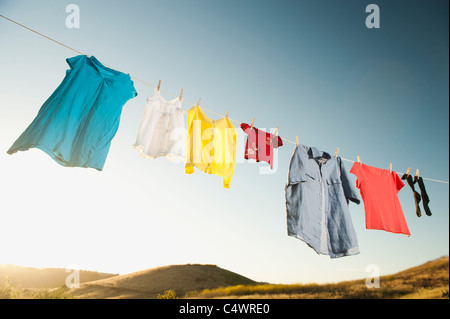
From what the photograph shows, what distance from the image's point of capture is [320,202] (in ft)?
13.6

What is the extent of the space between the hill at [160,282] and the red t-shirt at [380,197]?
31320 mm

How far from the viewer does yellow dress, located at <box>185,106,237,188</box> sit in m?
3.69

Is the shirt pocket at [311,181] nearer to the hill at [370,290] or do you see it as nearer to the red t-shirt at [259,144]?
the red t-shirt at [259,144]

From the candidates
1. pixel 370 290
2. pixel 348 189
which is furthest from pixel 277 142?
pixel 370 290

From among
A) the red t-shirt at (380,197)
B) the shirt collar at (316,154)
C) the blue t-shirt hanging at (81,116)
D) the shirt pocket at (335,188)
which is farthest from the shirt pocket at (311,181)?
the blue t-shirt hanging at (81,116)

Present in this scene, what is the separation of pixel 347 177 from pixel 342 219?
2.65ft

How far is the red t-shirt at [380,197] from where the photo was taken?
4453 mm

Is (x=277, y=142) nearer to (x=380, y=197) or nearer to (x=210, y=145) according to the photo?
(x=210, y=145)

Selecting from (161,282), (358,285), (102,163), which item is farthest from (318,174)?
(161,282)

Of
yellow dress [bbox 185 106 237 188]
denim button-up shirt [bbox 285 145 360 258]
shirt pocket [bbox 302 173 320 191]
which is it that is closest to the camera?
yellow dress [bbox 185 106 237 188]

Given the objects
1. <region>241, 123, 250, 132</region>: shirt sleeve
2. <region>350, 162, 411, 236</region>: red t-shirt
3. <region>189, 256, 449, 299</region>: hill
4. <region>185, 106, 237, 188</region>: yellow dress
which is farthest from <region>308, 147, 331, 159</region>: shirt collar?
<region>189, 256, 449, 299</region>: hill

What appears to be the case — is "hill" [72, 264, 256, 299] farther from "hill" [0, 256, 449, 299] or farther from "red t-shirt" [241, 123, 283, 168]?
"red t-shirt" [241, 123, 283, 168]

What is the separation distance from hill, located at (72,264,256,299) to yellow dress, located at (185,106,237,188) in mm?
31666
